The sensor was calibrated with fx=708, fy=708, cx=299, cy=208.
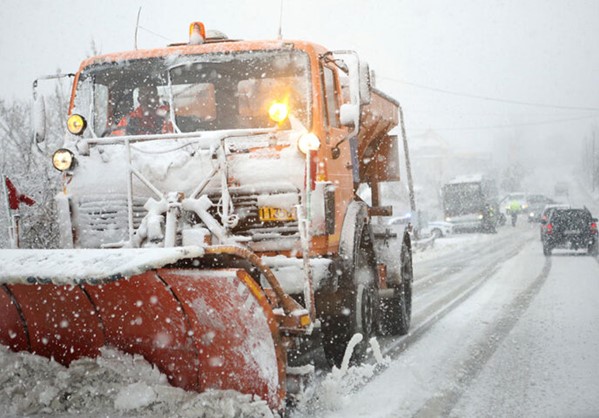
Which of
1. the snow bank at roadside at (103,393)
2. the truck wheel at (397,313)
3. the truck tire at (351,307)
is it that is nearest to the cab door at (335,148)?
the truck tire at (351,307)

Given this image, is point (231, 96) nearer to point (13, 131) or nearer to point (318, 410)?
point (318, 410)

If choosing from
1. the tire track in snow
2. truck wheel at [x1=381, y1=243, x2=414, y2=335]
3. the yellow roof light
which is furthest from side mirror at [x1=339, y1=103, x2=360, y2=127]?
truck wheel at [x1=381, y1=243, x2=414, y2=335]

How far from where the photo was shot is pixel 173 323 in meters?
4.11

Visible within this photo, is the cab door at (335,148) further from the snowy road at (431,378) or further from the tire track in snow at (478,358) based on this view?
the tire track in snow at (478,358)

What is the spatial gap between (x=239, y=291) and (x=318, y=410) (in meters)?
1.29

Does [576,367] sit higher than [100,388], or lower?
lower

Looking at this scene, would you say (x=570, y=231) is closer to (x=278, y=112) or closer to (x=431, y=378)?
(x=431, y=378)

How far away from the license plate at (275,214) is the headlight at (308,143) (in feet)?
1.45

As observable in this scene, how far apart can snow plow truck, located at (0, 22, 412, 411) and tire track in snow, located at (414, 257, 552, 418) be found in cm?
92

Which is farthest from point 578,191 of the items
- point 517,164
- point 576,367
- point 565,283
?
point 576,367

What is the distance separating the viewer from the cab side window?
18.8ft

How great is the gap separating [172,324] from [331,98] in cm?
257

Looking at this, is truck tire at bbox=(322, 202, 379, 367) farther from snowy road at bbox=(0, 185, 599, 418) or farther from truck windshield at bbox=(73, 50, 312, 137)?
truck windshield at bbox=(73, 50, 312, 137)

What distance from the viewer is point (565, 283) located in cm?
1302
